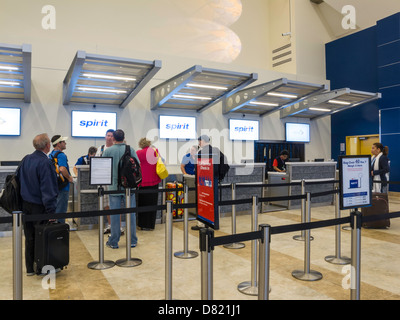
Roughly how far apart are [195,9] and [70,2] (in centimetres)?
468

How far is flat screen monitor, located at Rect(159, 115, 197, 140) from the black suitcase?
7853mm

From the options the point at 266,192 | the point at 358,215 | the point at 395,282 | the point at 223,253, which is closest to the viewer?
the point at 358,215

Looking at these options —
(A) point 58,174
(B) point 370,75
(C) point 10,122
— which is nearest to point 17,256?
(A) point 58,174

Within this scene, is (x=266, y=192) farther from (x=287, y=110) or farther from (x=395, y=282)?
(x=395, y=282)

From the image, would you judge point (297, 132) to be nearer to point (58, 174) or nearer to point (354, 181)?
point (58, 174)

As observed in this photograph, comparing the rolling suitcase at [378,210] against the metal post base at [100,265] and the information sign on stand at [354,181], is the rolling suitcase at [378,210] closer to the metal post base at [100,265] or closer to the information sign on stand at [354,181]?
the information sign on stand at [354,181]

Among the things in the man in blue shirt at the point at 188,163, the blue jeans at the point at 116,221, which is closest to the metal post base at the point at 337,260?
the blue jeans at the point at 116,221

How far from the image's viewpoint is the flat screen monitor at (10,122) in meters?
9.30

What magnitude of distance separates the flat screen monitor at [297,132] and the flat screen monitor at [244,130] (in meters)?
1.52

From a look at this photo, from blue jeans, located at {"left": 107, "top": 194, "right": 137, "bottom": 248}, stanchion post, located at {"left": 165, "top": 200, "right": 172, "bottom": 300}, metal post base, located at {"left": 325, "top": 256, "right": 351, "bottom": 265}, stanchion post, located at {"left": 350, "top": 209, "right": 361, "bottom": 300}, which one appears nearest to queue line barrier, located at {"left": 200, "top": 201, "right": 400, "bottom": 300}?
stanchion post, located at {"left": 350, "top": 209, "right": 361, "bottom": 300}

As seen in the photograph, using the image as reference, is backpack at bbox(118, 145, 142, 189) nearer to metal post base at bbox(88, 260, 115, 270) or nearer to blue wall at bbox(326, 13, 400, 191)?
metal post base at bbox(88, 260, 115, 270)

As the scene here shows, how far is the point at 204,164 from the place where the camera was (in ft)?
9.57

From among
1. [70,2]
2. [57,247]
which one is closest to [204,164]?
[57,247]

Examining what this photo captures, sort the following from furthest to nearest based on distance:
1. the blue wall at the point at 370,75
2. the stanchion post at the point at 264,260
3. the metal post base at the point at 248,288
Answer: the blue wall at the point at 370,75
the metal post base at the point at 248,288
the stanchion post at the point at 264,260
